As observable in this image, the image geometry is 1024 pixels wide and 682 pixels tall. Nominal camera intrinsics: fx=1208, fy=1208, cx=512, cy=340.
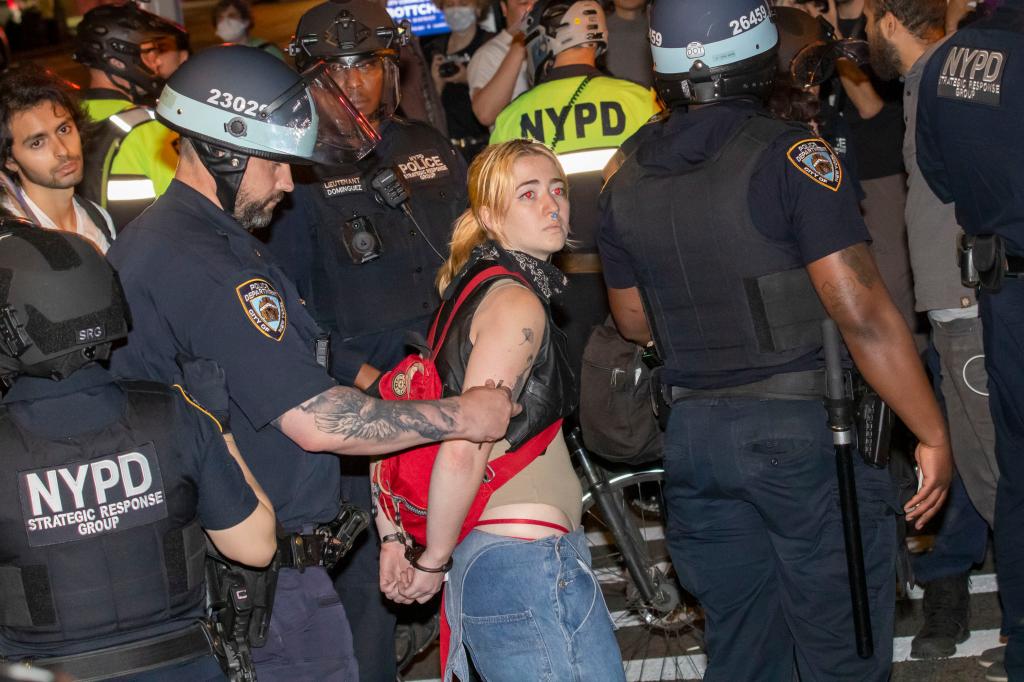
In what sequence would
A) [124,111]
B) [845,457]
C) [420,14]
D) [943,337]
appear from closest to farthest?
[845,457], [943,337], [124,111], [420,14]

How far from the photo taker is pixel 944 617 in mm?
5203

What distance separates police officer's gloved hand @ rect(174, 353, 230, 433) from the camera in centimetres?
301

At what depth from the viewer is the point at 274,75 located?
3383 millimetres

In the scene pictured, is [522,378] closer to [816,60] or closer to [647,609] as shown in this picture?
[647,609]

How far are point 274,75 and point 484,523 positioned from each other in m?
1.39

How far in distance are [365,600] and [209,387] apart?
1.84 m

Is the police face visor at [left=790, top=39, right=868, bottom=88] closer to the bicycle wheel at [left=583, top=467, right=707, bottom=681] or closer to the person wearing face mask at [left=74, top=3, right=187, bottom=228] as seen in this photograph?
the bicycle wheel at [left=583, top=467, right=707, bottom=681]

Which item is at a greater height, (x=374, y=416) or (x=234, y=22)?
(x=374, y=416)

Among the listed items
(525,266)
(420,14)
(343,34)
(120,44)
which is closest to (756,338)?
(525,266)

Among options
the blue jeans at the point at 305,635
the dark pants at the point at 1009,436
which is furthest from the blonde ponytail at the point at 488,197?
the dark pants at the point at 1009,436

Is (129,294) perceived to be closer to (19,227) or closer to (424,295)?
(19,227)

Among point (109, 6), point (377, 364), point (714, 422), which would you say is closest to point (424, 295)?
point (377, 364)

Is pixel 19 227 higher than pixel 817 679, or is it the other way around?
pixel 19 227

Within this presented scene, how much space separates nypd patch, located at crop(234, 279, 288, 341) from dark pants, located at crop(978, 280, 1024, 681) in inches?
99.8
